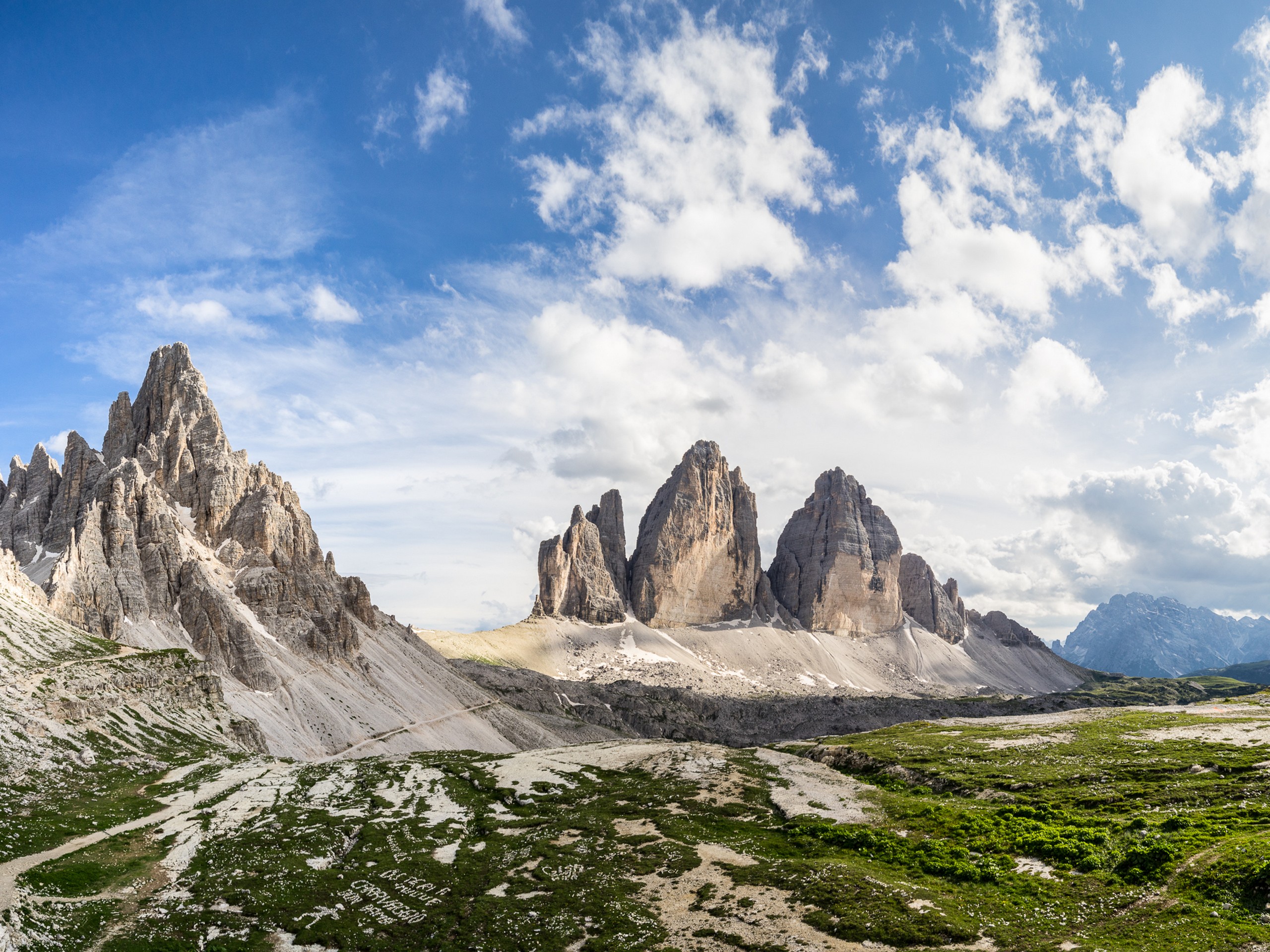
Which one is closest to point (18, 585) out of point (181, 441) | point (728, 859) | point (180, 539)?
point (180, 539)

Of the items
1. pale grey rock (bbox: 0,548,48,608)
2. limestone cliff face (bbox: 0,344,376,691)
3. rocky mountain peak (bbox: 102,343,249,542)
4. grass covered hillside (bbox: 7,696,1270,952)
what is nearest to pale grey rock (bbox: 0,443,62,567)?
limestone cliff face (bbox: 0,344,376,691)

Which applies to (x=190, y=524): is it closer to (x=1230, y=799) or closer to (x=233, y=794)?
(x=233, y=794)

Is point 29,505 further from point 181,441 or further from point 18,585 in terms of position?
point 18,585

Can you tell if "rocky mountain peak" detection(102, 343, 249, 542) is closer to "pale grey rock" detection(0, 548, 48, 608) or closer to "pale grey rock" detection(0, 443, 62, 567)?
"pale grey rock" detection(0, 443, 62, 567)

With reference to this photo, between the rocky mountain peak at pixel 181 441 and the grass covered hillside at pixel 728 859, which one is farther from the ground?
the rocky mountain peak at pixel 181 441

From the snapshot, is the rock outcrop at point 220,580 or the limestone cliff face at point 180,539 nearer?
the rock outcrop at point 220,580

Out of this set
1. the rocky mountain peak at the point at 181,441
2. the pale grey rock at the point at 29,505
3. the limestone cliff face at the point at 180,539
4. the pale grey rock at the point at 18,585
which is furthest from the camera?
the rocky mountain peak at the point at 181,441

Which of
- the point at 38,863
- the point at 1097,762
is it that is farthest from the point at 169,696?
the point at 1097,762

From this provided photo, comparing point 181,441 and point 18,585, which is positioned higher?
point 181,441

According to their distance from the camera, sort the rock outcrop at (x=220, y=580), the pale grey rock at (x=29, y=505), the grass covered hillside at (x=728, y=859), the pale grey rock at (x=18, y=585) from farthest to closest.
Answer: the pale grey rock at (x=29, y=505)
the rock outcrop at (x=220, y=580)
the pale grey rock at (x=18, y=585)
the grass covered hillside at (x=728, y=859)

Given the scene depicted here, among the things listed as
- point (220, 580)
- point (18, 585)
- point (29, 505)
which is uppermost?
point (29, 505)

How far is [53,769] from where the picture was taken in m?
64.9

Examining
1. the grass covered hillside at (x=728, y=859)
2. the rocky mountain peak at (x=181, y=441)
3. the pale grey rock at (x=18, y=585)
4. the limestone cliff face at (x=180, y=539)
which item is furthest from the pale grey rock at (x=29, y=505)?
the grass covered hillside at (x=728, y=859)

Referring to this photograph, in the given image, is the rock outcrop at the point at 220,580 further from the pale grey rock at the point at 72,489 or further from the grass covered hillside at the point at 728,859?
the grass covered hillside at the point at 728,859
